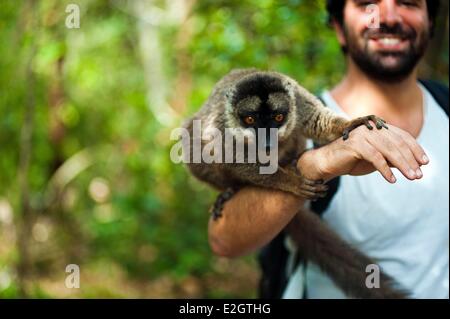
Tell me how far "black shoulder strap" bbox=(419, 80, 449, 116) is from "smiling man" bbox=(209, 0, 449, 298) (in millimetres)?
10

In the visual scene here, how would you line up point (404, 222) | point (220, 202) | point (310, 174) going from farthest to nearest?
point (220, 202) < point (404, 222) < point (310, 174)

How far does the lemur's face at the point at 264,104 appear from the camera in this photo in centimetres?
268

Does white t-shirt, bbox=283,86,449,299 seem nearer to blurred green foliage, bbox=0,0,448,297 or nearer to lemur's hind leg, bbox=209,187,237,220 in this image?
lemur's hind leg, bbox=209,187,237,220

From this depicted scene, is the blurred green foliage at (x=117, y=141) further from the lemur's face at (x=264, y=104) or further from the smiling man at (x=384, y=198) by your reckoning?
the lemur's face at (x=264, y=104)

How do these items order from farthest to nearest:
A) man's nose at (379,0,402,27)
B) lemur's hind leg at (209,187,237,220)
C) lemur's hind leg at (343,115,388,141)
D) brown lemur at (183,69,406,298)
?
lemur's hind leg at (209,187,237,220) → man's nose at (379,0,402,27) → brown lemur at (183,69,406,298) → lemur's hind leg at (343,115,388,141)

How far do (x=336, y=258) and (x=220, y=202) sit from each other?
732 mm

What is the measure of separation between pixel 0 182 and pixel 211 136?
4.07m

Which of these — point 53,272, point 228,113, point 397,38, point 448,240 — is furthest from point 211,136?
point 53,272

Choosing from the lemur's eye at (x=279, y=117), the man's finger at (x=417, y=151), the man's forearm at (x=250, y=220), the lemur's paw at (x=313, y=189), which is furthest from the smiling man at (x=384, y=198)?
the man's finger at (x=417, y=151)

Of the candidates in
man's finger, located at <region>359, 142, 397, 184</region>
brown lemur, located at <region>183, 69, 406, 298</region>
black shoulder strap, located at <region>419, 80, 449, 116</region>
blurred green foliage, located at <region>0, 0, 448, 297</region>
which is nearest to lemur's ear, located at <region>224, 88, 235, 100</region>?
brown lemur, located at <region>183, 69, 406, 298</region>

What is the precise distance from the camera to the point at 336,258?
9.35ft

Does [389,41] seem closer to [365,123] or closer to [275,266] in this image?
[365,123]

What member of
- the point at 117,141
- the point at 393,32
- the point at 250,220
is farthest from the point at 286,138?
the point at 117,141

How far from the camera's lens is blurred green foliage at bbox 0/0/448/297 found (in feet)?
15.2
